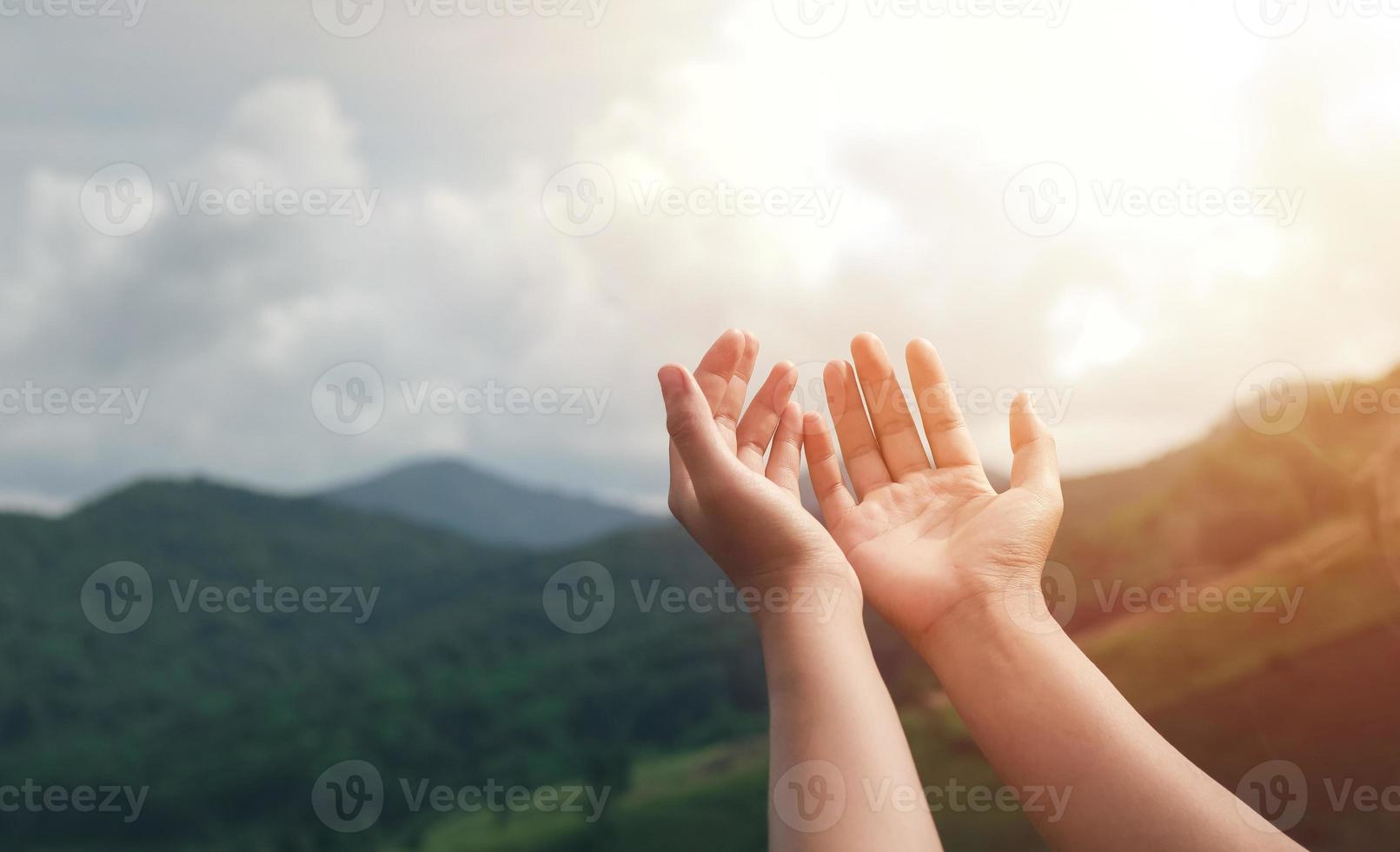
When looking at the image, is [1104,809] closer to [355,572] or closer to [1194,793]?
[1194,793]

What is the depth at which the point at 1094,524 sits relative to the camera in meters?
3.40

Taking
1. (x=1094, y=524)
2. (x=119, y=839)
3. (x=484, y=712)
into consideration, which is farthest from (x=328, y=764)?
(x=1094, y=524)

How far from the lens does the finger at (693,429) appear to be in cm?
107

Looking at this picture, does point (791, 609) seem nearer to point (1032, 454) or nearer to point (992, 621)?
point (992, 621)

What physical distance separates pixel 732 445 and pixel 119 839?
437 cm

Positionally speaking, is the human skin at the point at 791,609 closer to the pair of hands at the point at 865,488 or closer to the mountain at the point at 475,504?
the pair of hands at the point at 865,488

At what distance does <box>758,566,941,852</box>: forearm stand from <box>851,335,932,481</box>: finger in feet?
1.65

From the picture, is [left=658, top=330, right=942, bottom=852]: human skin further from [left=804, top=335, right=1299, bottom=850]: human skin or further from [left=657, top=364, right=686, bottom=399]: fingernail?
[left=804, top=335, right=1299, bottom=850]: human skin

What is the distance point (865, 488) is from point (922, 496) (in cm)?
11

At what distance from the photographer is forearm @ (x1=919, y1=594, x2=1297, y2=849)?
83cm

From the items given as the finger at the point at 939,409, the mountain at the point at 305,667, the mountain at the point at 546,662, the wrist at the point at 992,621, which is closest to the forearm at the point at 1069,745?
the wrist at the point at 992,621

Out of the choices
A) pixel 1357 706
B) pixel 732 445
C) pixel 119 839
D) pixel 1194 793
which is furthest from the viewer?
pixel 119 839

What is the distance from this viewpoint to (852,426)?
58.4 inches

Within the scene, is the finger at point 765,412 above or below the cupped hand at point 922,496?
above
